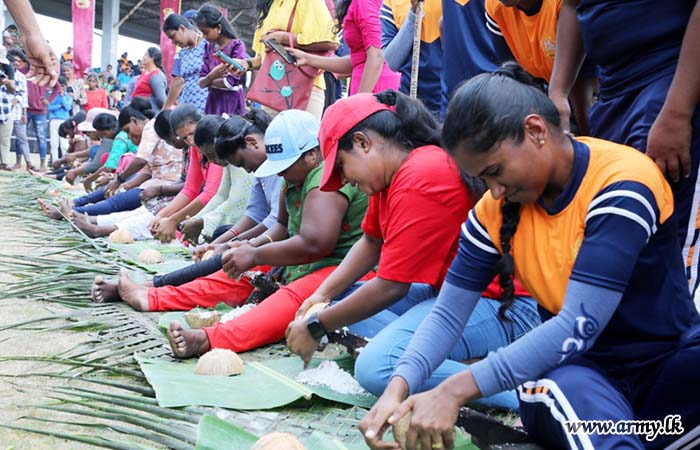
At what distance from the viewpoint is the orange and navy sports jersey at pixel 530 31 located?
1991mm

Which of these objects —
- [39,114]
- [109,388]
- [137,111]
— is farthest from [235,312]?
[39,114]

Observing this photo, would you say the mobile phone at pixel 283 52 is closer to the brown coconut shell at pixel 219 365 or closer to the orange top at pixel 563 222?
the brown coconut shell at pixel 219 365

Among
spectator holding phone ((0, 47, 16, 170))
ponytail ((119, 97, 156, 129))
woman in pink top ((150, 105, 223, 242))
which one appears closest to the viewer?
woman in pink top ((150, 105, 223, 242))

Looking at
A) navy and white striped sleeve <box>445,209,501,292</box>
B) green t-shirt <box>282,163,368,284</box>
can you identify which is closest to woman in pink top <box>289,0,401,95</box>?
green t-shirt <box>282,163,368,284</box>

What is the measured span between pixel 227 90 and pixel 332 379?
338 centimetres

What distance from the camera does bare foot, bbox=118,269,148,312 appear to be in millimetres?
3004

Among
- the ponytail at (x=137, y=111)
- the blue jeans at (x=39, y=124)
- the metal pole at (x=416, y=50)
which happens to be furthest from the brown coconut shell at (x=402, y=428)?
the blue jeans at (x=39, y=124)

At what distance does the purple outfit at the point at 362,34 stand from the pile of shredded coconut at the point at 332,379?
1759mm

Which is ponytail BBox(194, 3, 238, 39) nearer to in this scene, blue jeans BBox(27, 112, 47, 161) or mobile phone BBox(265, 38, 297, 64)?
mobile phone BBox(265, 38, 297, 64)

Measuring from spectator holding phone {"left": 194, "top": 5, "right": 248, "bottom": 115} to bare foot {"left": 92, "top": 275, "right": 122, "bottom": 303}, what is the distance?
208 cm

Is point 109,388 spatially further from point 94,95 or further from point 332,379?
point 94,95

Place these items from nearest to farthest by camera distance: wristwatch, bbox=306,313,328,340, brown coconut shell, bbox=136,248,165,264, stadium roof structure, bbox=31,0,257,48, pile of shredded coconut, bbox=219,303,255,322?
1. wristwatch, bbox=306,313,328,340
2. pile of shredded coconut, bbox=219,303,255,322
3. brown coconut shell, bbox=136,248,165,264
4. stadium roof structure, bbox=31,0,257,48

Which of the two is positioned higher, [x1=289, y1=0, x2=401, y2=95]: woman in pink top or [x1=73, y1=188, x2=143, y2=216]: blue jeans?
[x1=289, y1=0, x2=401, y2=95]: woman in pink top

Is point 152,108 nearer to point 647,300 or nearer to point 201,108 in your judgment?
point 201,108
